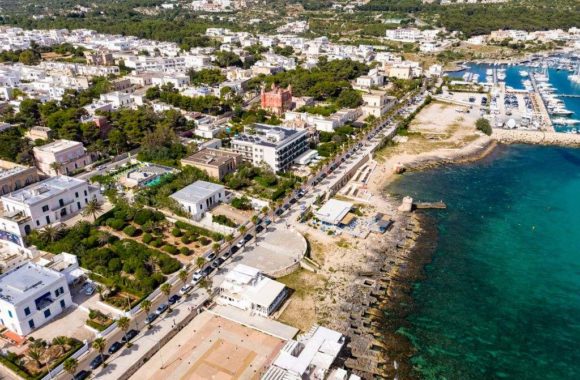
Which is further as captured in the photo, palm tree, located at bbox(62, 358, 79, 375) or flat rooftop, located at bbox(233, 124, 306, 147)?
flat rooftop, located at bbox(233, 124, 306, 147)

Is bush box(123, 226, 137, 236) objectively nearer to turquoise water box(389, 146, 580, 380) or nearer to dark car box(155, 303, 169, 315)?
dark car box(155, 303, 169, 315)

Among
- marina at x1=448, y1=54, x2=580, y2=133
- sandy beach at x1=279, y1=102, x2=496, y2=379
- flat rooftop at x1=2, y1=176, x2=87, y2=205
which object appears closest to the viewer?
sandy beach at x1=279, y1=102, x2=496, y2=379

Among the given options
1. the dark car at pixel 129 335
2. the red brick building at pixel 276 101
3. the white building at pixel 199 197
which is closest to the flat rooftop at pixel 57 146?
the white building at pixel 199 197

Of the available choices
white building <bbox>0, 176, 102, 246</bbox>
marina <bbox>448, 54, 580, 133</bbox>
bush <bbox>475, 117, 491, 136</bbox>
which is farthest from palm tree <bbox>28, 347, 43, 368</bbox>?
marina <bbox>448, 54, 580, 133</bbox>

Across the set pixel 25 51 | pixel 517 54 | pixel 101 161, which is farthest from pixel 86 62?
pixel 517 54

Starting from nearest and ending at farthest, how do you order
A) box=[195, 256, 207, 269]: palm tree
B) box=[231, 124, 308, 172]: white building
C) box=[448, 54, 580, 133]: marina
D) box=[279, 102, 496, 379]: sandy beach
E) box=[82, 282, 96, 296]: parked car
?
box=[279, 102, 496, 379]: sandy beach
box=[82, 282, 96, 296]: parked car
box=[195, 256, 207, 269]: palm tree
box=[231, 124, 308, 172]: white building
box=[448, 54, 580, 133]: marina

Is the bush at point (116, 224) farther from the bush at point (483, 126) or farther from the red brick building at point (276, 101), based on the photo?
the bush at point (483, 126)

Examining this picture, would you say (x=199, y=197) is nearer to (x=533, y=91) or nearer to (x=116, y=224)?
(x=116, y=224)

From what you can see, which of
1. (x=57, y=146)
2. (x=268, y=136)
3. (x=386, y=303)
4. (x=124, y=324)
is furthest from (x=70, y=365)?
(x=268, y=136)
